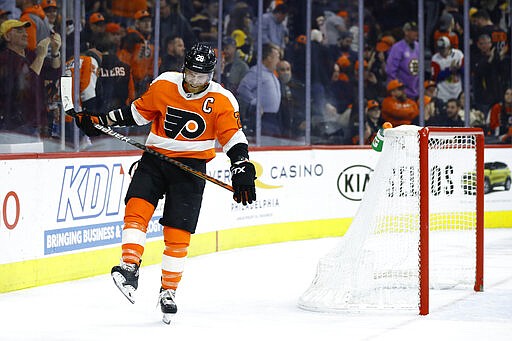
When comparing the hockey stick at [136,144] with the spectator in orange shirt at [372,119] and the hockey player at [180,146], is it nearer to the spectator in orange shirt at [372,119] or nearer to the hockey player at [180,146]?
the hockey player at [180,146]

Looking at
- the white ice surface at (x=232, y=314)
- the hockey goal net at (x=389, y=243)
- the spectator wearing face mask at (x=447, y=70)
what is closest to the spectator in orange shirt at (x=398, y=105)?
the spectator wearing face mask at (x=447, y=70)

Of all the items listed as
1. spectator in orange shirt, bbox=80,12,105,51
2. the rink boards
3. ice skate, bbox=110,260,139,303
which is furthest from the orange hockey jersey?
spectator in orange shirt, bbox=80,12,105,51

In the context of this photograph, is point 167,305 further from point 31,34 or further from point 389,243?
point 31,34

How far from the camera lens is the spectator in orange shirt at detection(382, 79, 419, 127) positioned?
44.4 feet

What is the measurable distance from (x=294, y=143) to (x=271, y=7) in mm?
1448

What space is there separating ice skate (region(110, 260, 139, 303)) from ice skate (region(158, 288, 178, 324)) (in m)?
0.27

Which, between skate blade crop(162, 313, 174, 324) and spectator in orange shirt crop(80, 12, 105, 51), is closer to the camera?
skate blade crop(162, 313, 174, 324)

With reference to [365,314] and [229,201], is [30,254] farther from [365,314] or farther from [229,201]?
[229,201]

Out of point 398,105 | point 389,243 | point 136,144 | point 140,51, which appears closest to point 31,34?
point 140,51

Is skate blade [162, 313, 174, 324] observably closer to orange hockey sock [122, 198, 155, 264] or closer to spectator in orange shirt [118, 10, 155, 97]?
orange hockey sock [122, 198, 155, 264]

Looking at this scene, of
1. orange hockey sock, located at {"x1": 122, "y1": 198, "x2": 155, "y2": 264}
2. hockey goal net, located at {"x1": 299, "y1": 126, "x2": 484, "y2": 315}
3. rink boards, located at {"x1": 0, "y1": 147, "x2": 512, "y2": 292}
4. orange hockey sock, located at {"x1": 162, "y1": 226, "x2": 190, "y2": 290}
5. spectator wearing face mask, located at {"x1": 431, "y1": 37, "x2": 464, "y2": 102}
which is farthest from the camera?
spectator wearing face mask, located at {"x1": 431, "y1": 37, "x2": 464, "y2": 102}

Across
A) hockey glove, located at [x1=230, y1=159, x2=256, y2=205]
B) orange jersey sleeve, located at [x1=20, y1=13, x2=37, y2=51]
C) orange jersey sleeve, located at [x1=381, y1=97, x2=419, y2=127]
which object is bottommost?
hockey glove, located at [x1=230, y1=159, x2=256, y2=205]

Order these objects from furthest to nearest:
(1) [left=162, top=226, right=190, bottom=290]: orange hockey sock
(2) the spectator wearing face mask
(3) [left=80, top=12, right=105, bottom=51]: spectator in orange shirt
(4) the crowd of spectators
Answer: (2) the spectator wearing face mask → (3) [left=80, top=12, right=105, bottom=51]: spectator in orange shirt → (4) the crowd of spectators → (1) [left=162, top=226, right=190, bottom=290]: orange hockey sock

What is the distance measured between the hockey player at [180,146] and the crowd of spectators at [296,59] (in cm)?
259
